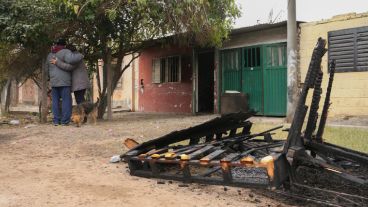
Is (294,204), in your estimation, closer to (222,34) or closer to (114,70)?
(222,34)

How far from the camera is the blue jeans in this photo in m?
10.6

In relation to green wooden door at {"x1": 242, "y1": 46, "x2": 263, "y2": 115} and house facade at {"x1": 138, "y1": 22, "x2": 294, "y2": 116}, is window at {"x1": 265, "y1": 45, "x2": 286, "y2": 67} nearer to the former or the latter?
house facade at {"x1": 138, "y1": 22, "x2": 294, "y2": 116}

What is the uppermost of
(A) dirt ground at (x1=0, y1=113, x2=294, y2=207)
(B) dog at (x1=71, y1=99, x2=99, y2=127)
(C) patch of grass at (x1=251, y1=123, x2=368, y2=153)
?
(B) dog at (x1=71, y1=99, x2=99, y2=127)

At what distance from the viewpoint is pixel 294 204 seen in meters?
4.02

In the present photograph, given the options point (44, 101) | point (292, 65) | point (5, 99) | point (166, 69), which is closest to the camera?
point (292, 65)

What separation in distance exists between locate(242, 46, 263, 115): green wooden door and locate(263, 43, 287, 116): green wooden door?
208mm

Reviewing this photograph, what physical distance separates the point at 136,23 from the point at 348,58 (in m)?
Result: 5.58

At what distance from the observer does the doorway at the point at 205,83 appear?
1634 cm

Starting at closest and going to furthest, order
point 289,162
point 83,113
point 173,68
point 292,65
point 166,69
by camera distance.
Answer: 1. point 289,162
2. point 83,113
3. point 292,65
4. point 173,68
5. point 166,69

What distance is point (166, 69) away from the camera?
17328 mm

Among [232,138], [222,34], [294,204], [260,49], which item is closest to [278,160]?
[294,204]

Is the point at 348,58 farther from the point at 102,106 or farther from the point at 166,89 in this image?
the point at 166,89

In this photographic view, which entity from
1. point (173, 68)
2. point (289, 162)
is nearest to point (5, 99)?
point (173, 68)

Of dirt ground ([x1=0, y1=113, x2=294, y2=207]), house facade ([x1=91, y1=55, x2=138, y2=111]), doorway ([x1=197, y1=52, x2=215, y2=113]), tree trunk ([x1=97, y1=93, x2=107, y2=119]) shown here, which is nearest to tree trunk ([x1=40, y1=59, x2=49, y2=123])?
tree trunk ([x1=97, y1=93, x2=107, y2=119])
